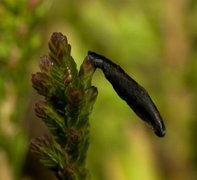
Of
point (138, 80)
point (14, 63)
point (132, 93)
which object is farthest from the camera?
point (138, 80)

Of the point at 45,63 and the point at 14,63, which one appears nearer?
the point at 45,63

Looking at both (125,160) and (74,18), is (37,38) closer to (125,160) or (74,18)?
(125,160)

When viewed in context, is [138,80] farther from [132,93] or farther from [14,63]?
[132,93]

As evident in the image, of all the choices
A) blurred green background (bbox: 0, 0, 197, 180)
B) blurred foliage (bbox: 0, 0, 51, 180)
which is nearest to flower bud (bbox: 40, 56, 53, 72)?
blurred foliage (bbox: 0, 0, 51, 180)

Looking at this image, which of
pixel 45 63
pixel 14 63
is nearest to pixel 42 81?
pixel 45 63

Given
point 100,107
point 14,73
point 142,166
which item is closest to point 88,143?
point 14,73

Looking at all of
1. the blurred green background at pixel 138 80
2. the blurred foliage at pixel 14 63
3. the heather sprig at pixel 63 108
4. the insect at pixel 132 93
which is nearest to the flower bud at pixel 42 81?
the heather sprig at pixel 63 108
